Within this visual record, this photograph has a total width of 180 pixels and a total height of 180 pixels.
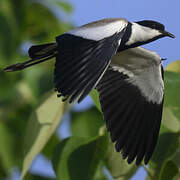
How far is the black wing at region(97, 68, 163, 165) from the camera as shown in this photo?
2.42m

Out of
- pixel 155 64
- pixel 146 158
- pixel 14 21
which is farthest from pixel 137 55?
pixel 14 21

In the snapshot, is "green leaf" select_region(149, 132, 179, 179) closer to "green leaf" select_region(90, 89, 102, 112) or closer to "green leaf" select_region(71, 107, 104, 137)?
"green leaf" select_region(90, 89, 102, 112)

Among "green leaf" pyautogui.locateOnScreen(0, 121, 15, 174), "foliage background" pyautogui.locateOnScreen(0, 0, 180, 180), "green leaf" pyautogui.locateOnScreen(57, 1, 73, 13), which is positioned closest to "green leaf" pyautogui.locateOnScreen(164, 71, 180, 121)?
"foliage background" pyautogui.locateOnScreen(0, 0, 180, 180)

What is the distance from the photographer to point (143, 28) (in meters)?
2.62

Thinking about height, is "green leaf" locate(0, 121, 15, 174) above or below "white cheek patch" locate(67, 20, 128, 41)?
below

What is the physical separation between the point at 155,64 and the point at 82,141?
0.67m

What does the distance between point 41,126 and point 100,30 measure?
483 millimetres

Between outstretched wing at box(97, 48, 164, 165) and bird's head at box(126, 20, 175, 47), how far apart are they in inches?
3.1

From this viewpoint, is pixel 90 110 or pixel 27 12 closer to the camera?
pixel 90 110

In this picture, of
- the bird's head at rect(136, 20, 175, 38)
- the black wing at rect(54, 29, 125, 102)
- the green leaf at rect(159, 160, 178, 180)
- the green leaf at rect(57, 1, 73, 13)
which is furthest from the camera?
the green leaf at rect(57, 1, 73, 13)

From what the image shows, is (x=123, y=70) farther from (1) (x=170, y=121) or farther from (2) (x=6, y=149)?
(2) (x=6, y=149)

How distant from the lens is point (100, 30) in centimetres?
215

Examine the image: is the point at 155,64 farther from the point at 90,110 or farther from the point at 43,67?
the point at 43,67

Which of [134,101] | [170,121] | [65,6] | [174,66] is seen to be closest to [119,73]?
[134,101]
